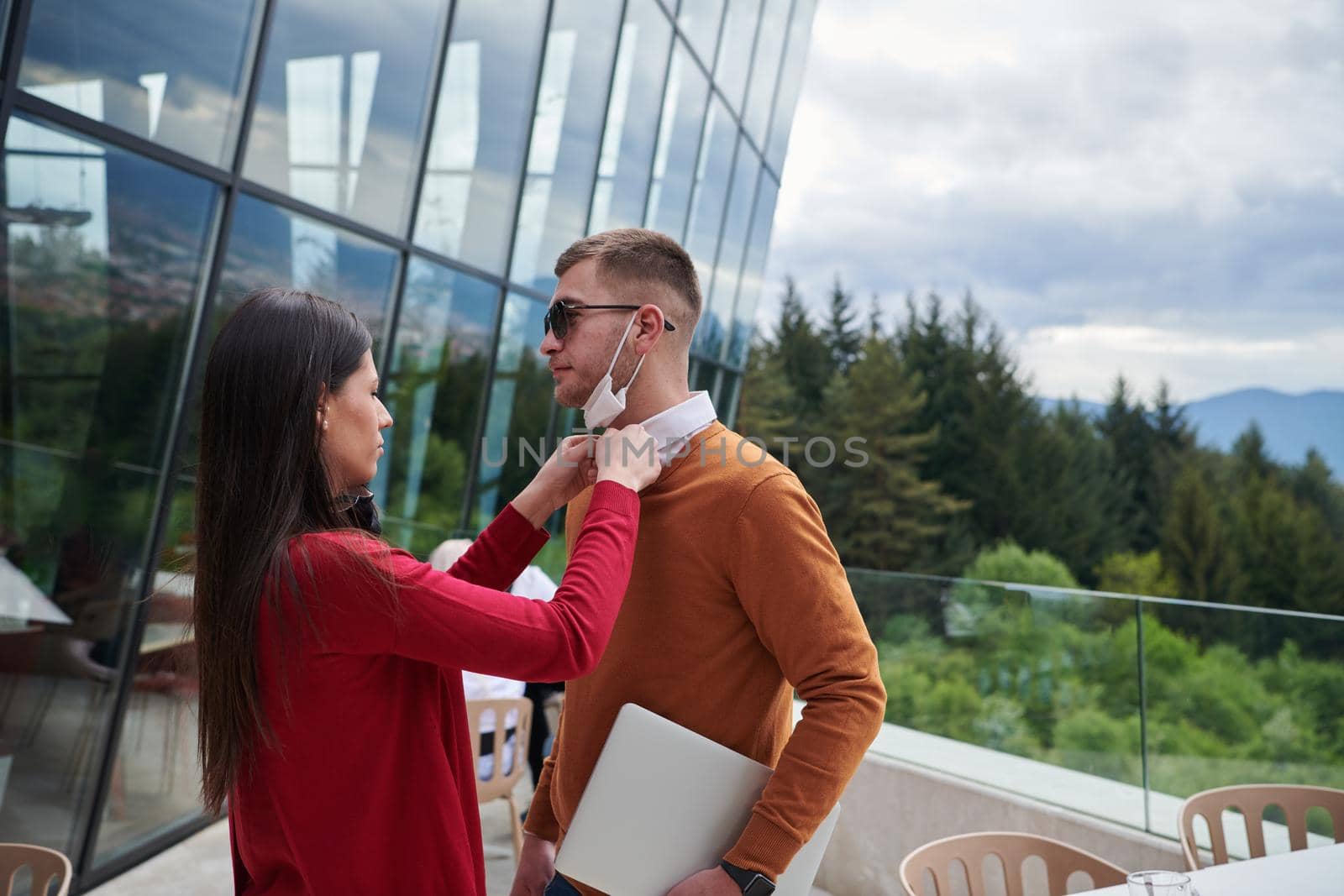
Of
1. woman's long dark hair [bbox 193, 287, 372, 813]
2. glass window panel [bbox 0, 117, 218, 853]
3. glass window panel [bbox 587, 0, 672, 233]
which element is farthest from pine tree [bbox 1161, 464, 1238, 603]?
woman's long dark hair [bbox 193, 287, 372, 813]

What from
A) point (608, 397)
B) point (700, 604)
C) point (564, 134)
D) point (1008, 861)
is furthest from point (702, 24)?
point (700, 604)

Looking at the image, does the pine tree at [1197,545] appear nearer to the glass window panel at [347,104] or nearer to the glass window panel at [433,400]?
the glass window panel at [433,400]

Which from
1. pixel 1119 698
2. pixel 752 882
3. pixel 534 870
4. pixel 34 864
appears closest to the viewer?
pixel 752 882

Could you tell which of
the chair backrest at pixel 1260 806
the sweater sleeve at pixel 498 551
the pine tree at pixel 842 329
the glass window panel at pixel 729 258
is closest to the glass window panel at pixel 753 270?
the glass window panel at pixel 729 258

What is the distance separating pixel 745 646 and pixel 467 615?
45 centimetres

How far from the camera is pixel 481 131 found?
555 cm

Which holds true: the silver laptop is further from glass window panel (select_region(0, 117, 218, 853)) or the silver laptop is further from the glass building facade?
glass window panel (select_region(0, 117, 218, 853))

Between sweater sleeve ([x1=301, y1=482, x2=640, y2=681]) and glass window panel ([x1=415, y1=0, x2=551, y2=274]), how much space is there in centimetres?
432

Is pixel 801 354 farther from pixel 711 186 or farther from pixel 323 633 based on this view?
pixel 323 633

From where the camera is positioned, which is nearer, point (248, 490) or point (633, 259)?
point (248, 490)

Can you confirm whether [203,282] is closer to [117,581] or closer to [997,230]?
[117,581]

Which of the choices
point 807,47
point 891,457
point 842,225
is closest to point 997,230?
point 842,225

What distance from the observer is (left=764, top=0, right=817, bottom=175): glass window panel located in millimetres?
11000

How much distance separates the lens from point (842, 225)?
4934 centimetres
